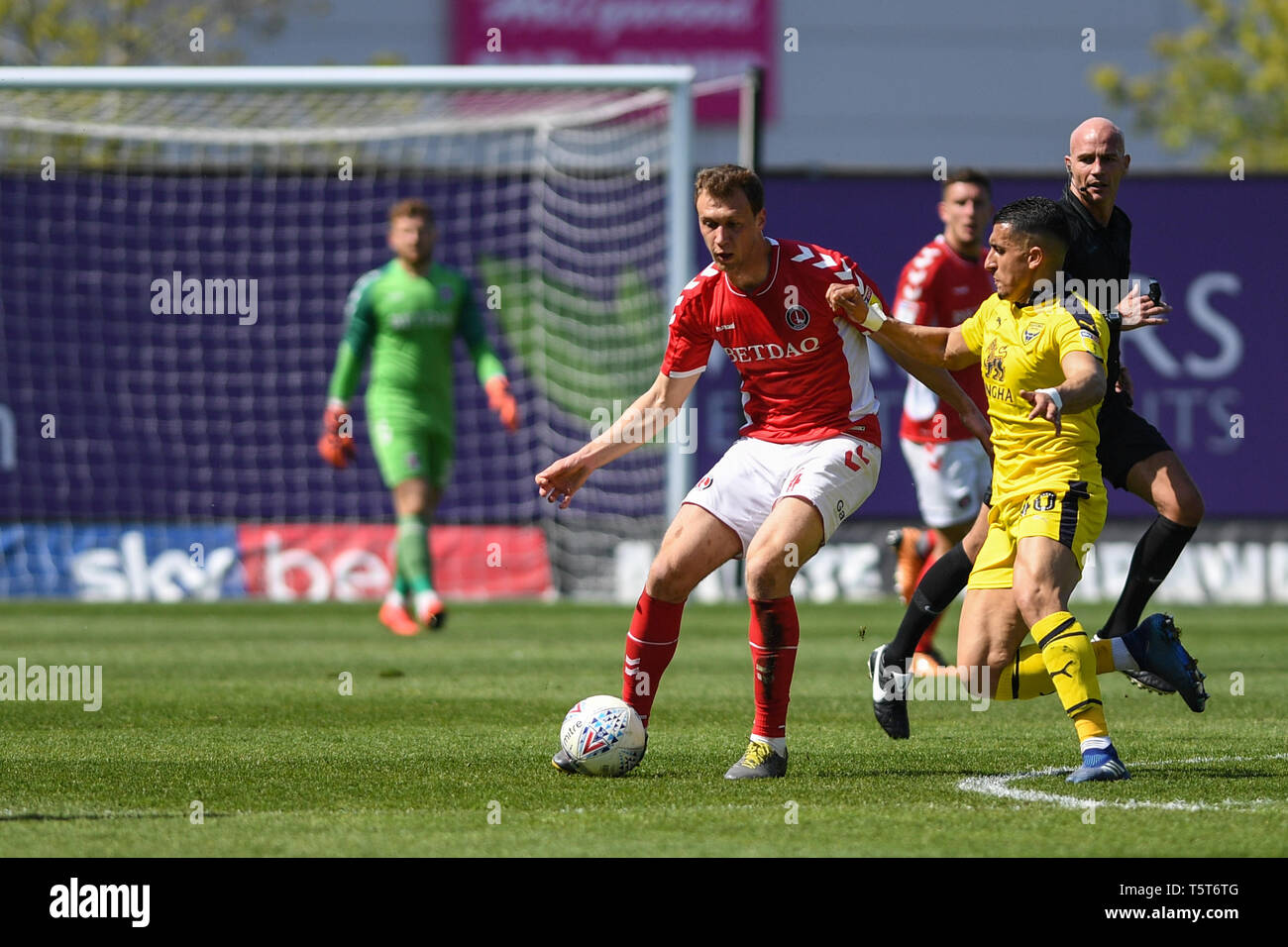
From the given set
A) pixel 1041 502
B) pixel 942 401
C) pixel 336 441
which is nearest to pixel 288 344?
pixel 336 441

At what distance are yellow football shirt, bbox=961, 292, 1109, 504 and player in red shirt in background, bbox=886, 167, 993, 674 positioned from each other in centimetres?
310

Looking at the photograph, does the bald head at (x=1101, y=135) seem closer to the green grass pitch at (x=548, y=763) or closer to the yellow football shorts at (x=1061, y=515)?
the yellow football shorts at (x=1061, y=515)

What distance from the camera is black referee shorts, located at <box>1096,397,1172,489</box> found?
7.27 m

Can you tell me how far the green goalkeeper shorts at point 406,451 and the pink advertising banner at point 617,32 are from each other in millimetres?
29940

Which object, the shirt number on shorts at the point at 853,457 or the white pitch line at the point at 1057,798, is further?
the shirt number on shorts at the point at 853,457

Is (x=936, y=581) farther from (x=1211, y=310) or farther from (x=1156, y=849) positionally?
(x=1211, y=310)

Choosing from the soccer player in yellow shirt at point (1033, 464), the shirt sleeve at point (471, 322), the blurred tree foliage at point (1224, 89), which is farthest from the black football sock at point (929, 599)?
the blurred tree foliage at point (1224, 89)

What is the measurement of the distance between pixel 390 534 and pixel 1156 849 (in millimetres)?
11674

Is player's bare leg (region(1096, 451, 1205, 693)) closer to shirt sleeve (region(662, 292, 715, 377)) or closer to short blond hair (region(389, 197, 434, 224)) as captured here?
shirt sleeve (region(662, 292, 715, 377))

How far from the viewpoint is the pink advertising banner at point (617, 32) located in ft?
136

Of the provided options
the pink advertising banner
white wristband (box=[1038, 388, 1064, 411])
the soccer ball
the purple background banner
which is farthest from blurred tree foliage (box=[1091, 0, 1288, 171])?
the soccer ball

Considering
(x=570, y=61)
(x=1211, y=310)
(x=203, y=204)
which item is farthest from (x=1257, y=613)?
(x=570, y=61)

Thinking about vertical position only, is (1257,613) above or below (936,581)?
below
